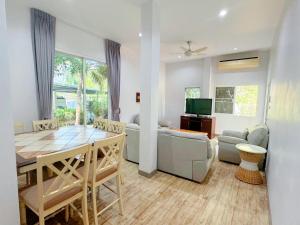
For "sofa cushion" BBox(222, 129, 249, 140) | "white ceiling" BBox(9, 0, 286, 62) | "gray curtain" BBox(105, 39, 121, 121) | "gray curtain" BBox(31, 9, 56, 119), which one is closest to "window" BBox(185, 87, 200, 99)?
"white ceiling" BBox(9, 0, 286, 62)

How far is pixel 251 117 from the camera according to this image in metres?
5.82

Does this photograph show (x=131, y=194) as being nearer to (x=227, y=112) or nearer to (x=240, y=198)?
(x=240, y=198)

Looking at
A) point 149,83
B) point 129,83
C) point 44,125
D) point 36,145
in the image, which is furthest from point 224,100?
point 36,145

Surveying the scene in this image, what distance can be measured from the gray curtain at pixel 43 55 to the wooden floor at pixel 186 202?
2.20 meters

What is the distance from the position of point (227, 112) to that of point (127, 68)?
426 centimetres

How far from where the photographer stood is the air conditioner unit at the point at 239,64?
543 centimetres

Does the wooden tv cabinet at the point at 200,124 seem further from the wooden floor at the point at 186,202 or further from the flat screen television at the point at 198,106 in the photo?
the wooden floor at the point at 186,202

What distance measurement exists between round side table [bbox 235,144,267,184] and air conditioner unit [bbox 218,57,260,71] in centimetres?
380

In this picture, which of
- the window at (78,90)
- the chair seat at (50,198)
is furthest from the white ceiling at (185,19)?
the chair seat at (50,198)

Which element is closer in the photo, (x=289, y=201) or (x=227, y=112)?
(x=289, y=201)

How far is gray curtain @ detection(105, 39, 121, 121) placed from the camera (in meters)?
4.65

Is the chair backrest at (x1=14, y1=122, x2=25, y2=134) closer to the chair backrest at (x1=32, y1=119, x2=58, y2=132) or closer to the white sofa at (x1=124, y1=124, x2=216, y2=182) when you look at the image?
the chair backrest at (x1=32, y1=119, x2=58, y2=132)

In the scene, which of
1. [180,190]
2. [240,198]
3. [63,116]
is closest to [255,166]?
[240,198]

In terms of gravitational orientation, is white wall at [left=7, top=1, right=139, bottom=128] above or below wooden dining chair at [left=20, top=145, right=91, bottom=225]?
above
